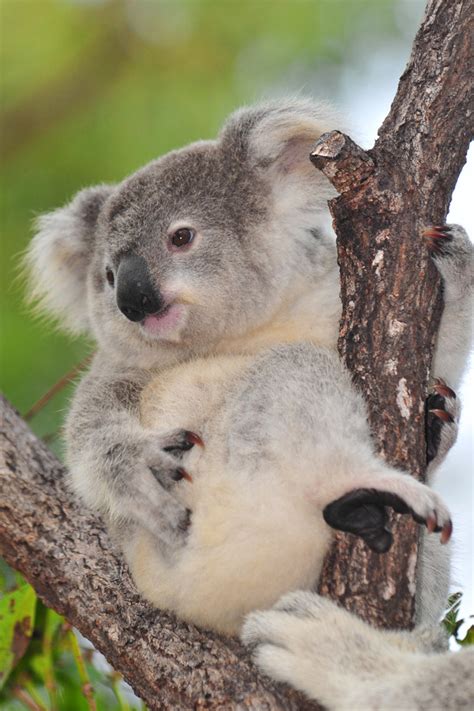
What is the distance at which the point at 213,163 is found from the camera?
337 cm

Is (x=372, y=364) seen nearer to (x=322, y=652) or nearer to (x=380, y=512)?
(x=380, y=512)

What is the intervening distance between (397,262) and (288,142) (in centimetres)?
88

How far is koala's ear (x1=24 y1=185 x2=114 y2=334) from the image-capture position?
12.0 feet

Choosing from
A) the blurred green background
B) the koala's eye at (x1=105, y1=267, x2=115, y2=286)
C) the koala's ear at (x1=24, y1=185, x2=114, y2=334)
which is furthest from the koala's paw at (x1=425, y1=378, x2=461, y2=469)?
the blurred green background

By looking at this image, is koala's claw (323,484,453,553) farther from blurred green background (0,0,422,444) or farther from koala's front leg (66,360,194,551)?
blurred green background (0,0,422,444)

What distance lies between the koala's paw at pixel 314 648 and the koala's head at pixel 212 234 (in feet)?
3.30

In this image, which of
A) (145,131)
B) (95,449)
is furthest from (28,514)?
(145,131)

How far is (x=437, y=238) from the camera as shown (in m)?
2.65

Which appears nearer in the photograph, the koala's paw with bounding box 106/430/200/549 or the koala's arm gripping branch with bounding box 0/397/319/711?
the koala's arm gripping branch with bounding box 0/397/319/711

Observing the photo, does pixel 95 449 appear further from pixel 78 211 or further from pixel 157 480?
pixel 78 211

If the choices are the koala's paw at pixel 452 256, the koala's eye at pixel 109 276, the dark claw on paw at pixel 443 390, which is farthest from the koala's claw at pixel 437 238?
the koala's eye at pixel 109 276

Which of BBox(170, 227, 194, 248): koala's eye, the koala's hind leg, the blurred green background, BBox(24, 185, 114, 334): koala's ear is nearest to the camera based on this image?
the koala's hind leg

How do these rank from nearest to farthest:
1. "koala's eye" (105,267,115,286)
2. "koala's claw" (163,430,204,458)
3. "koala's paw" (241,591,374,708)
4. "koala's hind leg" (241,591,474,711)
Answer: "koala's hind leg" (241,591,474,711) → "koala's paw" (241,591,374,708) → "koala's claw" (163,430,204,458) → "koala's eye" (105,267,115,286)

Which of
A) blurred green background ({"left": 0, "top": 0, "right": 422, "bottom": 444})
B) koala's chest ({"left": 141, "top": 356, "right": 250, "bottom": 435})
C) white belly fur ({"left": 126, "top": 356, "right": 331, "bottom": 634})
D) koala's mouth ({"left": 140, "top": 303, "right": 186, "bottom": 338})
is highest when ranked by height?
blurred green background ({"left": 0, "top": 0, "right": 422, "bottom": 444})
